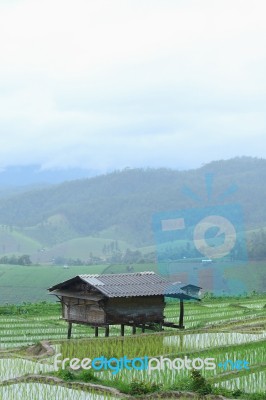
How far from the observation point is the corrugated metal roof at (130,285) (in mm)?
19625

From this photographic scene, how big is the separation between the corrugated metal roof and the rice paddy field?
1.17m

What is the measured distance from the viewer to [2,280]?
2682 inches

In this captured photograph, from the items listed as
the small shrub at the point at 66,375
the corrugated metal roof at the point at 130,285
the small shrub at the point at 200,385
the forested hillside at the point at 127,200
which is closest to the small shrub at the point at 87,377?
the small shrub at the point at 66,375

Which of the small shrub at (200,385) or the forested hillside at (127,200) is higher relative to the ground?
the forested hillside at (127,200)

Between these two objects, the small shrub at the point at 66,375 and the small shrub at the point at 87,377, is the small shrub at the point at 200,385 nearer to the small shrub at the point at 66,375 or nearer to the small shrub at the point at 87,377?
the small shrub at the point at 87,377

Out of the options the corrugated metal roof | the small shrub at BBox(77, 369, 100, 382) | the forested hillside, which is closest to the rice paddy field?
the small shrub at BBox(77, 369, 100, 382)

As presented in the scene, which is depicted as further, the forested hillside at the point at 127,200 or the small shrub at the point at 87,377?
the forested hillside at the point at 127,200

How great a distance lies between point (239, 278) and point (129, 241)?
265 feet

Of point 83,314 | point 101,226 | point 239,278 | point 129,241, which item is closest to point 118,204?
point 101,226

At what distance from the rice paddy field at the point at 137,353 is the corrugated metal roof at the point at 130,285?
117cm

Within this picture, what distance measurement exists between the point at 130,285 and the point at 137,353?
3160 millimetres

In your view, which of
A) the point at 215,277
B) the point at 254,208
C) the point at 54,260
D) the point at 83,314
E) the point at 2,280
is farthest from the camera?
the point at 254,208

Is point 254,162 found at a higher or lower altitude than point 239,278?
higher

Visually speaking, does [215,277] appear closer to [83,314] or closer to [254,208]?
[83,314]
